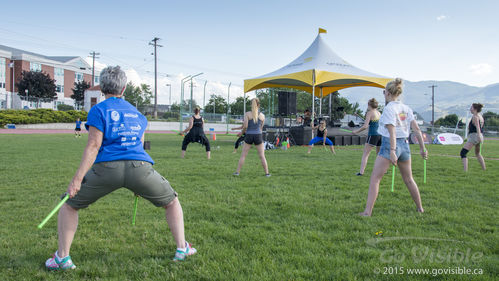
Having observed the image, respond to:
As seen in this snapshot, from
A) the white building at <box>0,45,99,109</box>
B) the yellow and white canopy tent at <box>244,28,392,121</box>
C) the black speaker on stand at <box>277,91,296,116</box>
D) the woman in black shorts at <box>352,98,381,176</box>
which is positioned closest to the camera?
the woman in black shorts at <box>352,98,381,176</box>

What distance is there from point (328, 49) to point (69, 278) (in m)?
19.7

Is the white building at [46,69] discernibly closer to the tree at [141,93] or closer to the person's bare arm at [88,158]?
the tree at [141,93]

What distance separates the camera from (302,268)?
9.89ft

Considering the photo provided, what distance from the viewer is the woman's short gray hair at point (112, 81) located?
2947 mm

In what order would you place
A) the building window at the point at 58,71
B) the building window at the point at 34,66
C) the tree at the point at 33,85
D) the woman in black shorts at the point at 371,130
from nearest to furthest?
the woman in black shorts at the point at 371,130
the tree at the point at 33,85
the building window at the point at 34,66
the building window at the point at 58,71

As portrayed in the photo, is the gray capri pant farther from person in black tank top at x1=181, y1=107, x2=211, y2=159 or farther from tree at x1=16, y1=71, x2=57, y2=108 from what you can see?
tree at x1=16, y1=71, x2=57, y2=108

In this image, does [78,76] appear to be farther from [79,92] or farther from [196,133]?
[196,133]

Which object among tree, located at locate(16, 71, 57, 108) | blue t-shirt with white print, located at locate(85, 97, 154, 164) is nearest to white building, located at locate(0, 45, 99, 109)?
tree, located at locate(16, 71, 57, 108)

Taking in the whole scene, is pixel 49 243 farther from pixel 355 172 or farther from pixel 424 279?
pixel 355 172

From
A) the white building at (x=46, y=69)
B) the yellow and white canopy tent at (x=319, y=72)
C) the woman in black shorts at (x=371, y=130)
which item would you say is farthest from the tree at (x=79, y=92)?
the woman in black shorts at (x=371, y=130)

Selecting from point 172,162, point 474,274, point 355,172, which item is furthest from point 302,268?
point 172,162

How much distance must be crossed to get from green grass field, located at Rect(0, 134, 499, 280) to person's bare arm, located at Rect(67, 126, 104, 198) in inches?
29.9

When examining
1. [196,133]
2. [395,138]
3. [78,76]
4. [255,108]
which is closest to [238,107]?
[78,76]

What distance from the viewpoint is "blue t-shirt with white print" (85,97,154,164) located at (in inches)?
109
